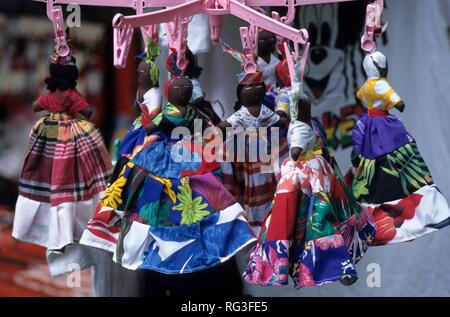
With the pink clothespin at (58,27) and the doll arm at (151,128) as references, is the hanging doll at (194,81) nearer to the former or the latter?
the doll arm at (151,128)

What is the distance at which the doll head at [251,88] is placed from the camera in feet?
12.1

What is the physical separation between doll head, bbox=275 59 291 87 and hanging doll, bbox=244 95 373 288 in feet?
1.11

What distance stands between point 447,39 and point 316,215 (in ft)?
3.99

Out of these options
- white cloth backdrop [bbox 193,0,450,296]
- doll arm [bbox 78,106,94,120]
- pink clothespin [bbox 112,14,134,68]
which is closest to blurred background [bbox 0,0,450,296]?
white cloth backdrop [bbox 193,0,450,296]

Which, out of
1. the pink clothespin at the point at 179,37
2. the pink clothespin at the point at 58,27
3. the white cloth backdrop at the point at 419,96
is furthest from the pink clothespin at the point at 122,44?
the white cloth backdrop at the point at 419,96

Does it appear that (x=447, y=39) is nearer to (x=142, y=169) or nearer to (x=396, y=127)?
(x=396, y=127)

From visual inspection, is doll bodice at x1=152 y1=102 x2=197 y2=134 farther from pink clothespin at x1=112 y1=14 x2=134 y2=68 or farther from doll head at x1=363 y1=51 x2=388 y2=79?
doll head at x1=363 y1=51 x2=388 y2=79

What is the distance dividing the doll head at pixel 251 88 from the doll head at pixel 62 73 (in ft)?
2.12

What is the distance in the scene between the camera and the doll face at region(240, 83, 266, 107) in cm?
370

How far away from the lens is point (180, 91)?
3686 millimetres

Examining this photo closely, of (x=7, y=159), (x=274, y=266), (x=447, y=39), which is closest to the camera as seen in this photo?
(x=274, y=266)
